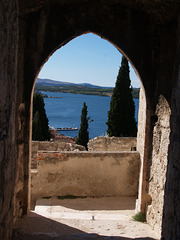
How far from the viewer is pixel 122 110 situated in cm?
1808

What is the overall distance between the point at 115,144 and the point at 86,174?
220 inches

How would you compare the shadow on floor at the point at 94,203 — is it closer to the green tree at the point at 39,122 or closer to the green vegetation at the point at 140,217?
the green vegetation at the point at 140,217

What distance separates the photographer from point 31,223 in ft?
13.8

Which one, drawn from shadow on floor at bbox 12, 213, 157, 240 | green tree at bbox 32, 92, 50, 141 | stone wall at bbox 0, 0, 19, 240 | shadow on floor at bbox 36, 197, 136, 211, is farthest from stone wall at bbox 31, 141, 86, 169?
green tree at bbox 32, 92, 50, 141

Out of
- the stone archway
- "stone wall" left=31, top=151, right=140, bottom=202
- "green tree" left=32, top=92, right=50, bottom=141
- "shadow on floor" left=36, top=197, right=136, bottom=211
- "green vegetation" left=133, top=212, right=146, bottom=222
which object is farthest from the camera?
"green tree" left=32, top=92, right=50, bottom=141

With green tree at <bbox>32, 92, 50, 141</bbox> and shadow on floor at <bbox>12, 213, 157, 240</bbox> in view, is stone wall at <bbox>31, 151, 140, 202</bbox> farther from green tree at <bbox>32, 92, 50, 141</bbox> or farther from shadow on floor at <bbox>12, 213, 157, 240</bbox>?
green tree at <bbox>32, 92, 50, 141</bbox>

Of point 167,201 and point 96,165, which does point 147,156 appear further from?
point 167,201

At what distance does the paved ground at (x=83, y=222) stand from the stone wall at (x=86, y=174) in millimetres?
201

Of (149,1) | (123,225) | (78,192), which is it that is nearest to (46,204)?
(78,192)

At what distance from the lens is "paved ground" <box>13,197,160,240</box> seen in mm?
3857

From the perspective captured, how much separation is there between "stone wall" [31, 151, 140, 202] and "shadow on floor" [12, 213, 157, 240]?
136 centimetres

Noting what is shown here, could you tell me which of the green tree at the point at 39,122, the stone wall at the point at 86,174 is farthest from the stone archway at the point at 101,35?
the green tree at the point at 39,122

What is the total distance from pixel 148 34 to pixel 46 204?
3.82 meters

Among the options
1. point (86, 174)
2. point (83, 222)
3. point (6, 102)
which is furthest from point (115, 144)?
point (6, 102)
